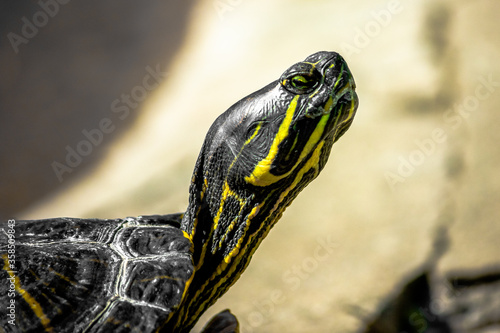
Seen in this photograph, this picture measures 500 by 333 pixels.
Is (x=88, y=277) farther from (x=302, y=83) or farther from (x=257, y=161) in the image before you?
(x=302, y=83)

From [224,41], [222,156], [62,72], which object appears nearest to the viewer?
[222,156]

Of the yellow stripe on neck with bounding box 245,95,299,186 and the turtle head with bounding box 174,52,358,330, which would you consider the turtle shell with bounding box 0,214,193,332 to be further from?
the yellow stripe on neck with bounding box 245,95,299,186

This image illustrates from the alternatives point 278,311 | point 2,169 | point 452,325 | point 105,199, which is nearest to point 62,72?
point 2,169

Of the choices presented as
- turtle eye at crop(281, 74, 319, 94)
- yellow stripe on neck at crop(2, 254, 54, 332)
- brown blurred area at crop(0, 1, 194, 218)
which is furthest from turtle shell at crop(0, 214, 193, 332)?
brown blurred area at crop(0, 1, 194, 218)

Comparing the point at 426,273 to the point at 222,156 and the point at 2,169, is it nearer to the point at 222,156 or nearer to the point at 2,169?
the point at 222,156

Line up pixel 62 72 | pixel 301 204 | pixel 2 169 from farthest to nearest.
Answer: pixel 62 72, pixel 2 169, pixel 301 204

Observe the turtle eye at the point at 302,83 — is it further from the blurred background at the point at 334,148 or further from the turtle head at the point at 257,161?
the blurred background at the point at 334,148

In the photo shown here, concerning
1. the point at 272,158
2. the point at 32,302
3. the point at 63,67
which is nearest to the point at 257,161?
the point at 272,158
